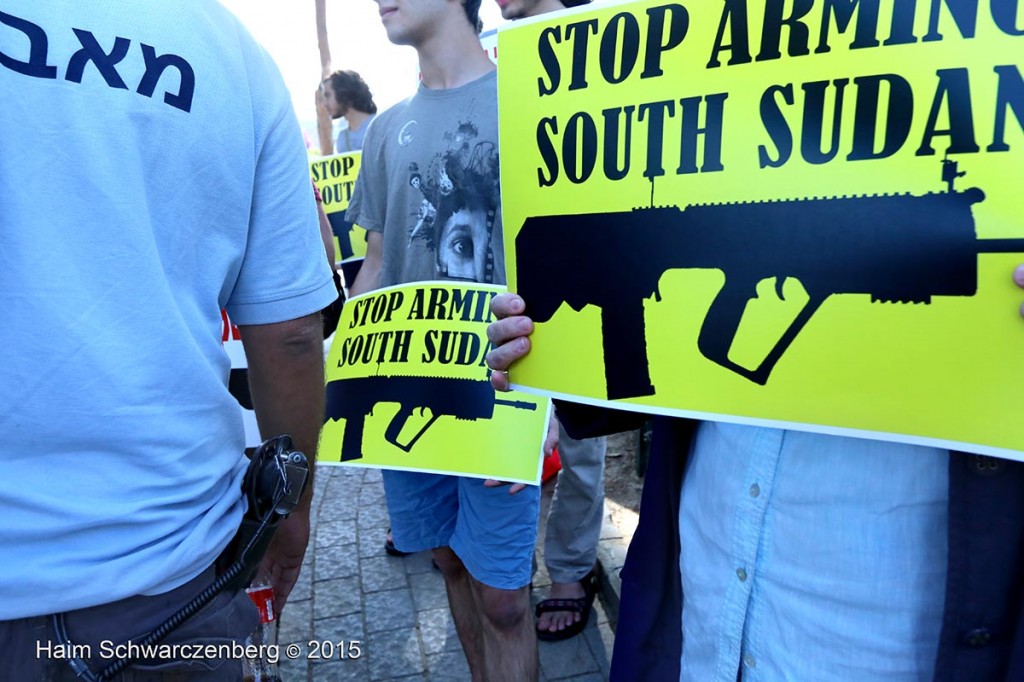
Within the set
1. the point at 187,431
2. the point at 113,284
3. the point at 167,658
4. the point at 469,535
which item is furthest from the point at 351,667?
the point at 113,284

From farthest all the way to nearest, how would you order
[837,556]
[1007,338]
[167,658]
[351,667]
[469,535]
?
[351,667] → [469,535] → [167,658] → [837,556] → [1007,338]

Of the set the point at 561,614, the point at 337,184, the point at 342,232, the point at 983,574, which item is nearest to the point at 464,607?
the point at 561,614

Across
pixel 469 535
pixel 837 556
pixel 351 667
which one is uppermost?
pixel 837 556

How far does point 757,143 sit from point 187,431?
1.04 m

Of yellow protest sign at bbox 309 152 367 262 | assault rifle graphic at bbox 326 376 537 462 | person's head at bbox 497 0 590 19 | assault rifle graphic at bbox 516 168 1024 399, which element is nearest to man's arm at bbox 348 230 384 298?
assault rifle graphic at bbox 326 376 537 462

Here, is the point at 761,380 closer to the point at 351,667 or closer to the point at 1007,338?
the point at 1007,338

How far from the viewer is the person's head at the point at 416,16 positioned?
233 cm

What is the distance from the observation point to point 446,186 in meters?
2.31

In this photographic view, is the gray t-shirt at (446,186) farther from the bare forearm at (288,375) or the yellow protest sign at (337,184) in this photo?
the yellow protest sign at (337,184)

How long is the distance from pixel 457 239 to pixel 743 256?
133 cm

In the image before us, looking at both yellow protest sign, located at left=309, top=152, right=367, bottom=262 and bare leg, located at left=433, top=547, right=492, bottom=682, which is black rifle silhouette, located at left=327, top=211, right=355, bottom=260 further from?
bare leg, located at left=433, top=547, right=492, bottom=682

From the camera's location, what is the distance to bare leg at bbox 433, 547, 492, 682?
2.55 m

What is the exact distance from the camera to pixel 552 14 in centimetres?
123

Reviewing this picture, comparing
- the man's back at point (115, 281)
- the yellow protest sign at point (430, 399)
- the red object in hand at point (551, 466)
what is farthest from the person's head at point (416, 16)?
the red object in hand at point (551, 466)
